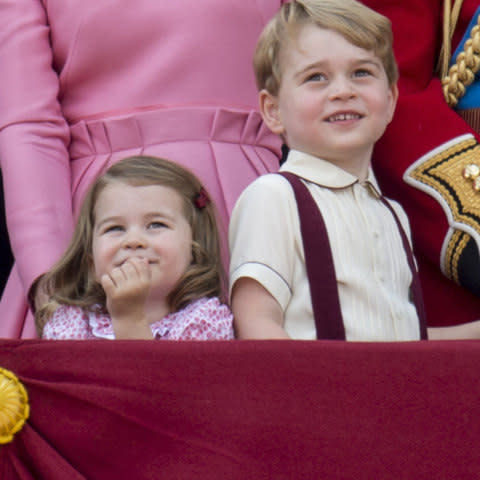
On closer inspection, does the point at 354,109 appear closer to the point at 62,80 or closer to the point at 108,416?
the point at 62,80

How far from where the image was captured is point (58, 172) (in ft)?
5.57

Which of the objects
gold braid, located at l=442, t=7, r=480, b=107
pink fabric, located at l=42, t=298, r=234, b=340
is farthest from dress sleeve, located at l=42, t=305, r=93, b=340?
gold braid, located at l=442, t=7, r=480, b=107

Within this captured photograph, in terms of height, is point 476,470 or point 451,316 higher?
point 476,470

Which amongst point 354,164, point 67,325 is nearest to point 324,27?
point 354,164

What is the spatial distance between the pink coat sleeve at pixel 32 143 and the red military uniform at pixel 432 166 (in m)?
0.49

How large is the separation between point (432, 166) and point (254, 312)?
1.33ft

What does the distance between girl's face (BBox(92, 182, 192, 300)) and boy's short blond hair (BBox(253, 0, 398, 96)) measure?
9.4 inches

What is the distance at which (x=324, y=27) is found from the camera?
1.60 m

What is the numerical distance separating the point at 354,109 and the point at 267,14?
1.06ft

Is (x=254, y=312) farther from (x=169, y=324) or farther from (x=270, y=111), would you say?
(x=270, y=111)

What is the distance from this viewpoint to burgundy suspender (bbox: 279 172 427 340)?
1.43 metres

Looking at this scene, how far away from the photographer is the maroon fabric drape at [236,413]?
3.51ft

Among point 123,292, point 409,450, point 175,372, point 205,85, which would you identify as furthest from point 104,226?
point 409,450

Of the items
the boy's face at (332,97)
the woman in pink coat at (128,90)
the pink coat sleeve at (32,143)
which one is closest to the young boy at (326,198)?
the boy's face at (332,97)
